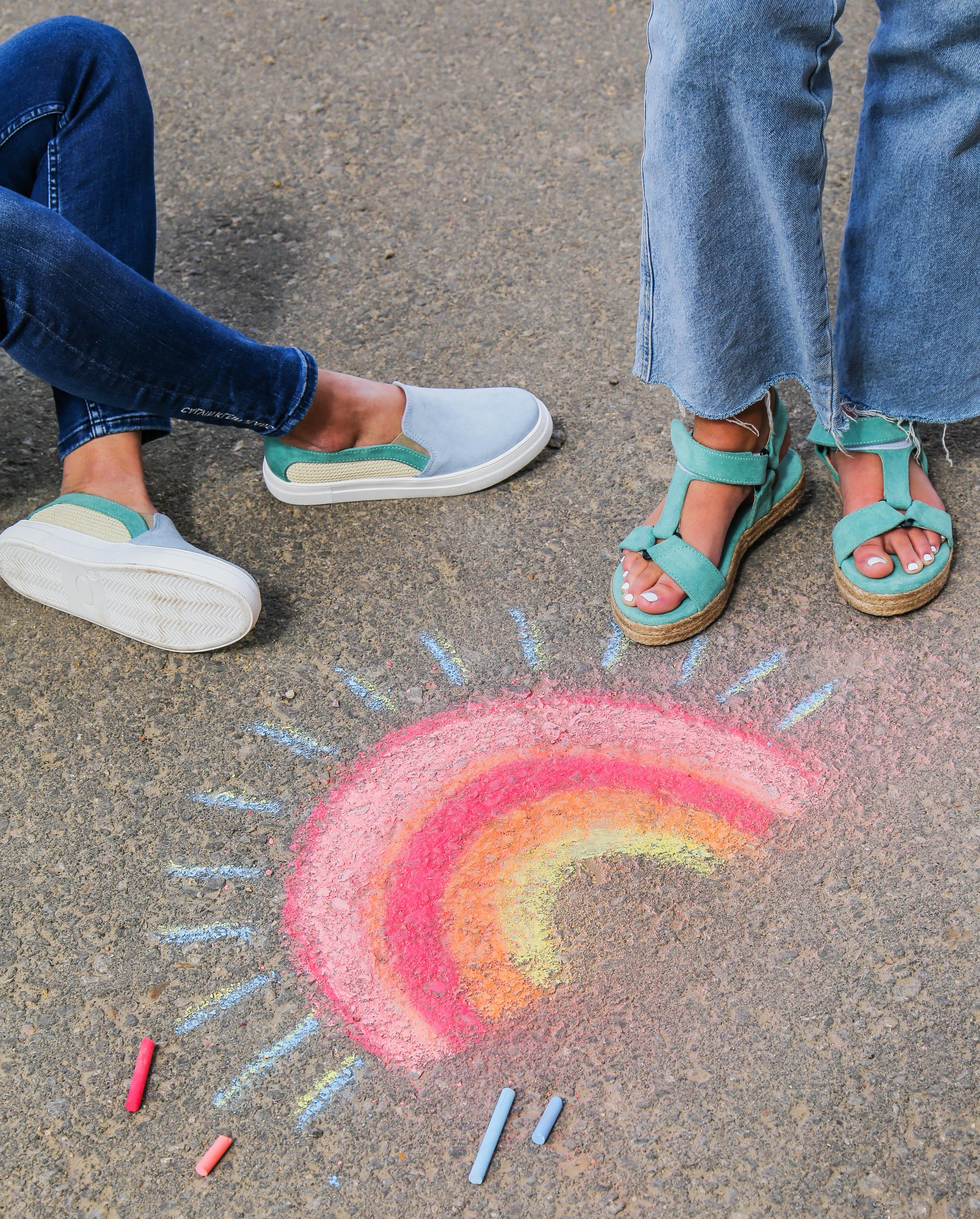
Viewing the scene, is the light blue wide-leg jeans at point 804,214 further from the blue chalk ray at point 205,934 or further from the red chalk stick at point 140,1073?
the red chalk stick at point 140,1073

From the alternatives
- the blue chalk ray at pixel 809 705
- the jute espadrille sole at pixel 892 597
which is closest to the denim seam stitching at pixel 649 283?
the jute espadrille sole at pixel 892 597

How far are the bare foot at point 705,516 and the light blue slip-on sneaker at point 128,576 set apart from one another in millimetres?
634

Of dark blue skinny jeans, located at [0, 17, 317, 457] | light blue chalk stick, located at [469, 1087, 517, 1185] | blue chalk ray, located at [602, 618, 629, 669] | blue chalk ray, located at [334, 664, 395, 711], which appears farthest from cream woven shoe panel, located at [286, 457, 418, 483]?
light blue chalk stick, located at [469, 1087, 517, 1185]

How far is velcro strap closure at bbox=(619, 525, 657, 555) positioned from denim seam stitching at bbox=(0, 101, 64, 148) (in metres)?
1.36

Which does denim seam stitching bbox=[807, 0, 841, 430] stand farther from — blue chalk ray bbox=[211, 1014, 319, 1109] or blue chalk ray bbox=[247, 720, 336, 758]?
blue chalk ray bbox=[211, 1014, 319, 1109]

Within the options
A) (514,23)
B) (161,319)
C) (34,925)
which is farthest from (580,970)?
(514,23)

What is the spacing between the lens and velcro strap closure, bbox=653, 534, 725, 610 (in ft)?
5.56

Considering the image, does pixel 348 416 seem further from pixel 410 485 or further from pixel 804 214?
pixel 804 214

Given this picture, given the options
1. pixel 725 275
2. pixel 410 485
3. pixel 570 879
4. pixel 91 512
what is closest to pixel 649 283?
pixel 725 275

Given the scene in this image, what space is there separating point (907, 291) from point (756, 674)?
0.65m

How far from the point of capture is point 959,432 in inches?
78.7

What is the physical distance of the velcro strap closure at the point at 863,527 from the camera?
67.2 inches

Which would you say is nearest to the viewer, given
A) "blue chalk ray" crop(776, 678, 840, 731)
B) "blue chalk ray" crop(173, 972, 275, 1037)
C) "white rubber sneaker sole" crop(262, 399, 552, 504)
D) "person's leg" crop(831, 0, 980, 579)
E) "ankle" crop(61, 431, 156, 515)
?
"blue chalk ray" crop(173, 972, 275, 1037)

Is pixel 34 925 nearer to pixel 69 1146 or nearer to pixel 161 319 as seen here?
pixel 69 1146
